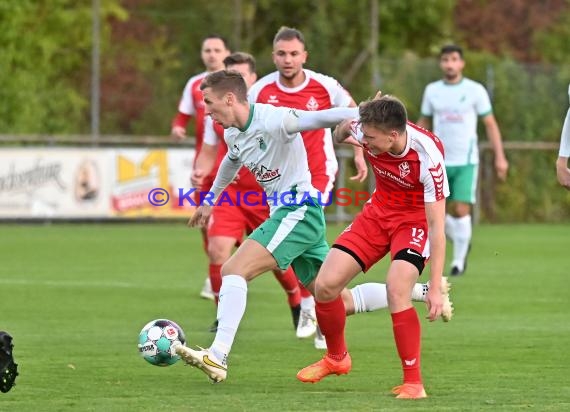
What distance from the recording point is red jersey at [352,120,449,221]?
24.1ft

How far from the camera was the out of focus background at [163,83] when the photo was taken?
22219mm

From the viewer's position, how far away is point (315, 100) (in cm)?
1030

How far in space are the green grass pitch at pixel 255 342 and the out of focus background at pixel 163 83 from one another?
4.70 metres

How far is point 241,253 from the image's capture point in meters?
7.89

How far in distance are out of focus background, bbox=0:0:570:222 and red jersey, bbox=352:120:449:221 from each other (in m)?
14.6

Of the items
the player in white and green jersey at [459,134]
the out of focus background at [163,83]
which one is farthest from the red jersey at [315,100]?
the out of focus background at [163,83]

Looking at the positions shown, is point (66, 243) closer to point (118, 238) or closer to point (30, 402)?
point (118, 238)

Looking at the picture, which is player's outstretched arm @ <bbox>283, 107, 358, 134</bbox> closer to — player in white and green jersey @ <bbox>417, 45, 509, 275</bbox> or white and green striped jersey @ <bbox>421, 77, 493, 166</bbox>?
player in white and green jersey @ <bbox>417, 45, 509, 275</bbox>

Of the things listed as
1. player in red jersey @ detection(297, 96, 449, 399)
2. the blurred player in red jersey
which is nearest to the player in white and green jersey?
the blurred player in red jersey

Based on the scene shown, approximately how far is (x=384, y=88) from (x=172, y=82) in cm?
505

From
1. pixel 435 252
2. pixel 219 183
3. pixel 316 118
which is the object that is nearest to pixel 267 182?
pixel 219 183

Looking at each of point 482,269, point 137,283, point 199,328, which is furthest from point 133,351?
point 482,269

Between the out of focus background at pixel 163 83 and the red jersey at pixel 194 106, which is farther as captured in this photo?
the out of focus background at pixel 163 83

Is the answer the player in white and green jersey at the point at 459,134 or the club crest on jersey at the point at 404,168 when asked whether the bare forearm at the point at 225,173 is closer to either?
the club crest on jersey at the point at 404,168
